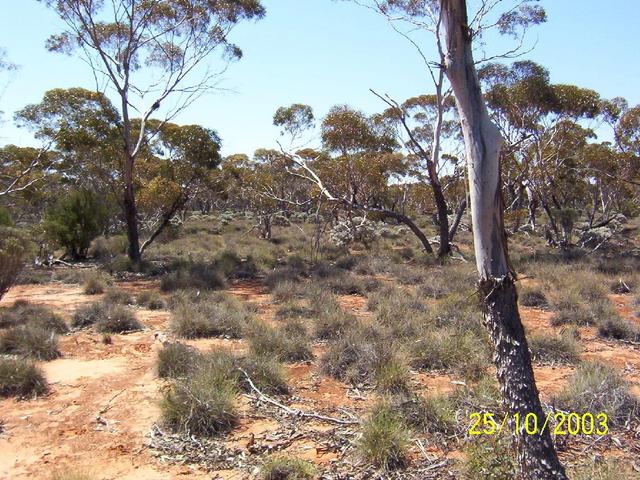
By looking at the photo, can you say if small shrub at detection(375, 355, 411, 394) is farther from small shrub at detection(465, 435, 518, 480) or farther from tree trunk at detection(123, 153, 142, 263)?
tree trunk at detection(123, 153, 142, 263)

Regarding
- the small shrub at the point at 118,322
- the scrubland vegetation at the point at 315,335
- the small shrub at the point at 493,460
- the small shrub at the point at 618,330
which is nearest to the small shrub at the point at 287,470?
the scrubland vegetation at the point at 315,335

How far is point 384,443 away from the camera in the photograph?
13.5 feet

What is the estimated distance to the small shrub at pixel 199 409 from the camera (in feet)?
15.9

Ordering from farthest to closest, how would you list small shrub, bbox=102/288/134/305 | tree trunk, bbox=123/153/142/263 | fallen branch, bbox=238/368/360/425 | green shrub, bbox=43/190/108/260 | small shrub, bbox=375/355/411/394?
green shrub, bbox=43/190/108/260 → tree trunk, bbox=123/153/142/263 → small shrub, bbox=102/288/134/305 → small shrub, bbox=375/355/411/394 → fallen branch, bbox=238/368/360/425

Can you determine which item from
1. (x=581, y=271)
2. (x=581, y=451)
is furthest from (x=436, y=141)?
(x=581, y=451)

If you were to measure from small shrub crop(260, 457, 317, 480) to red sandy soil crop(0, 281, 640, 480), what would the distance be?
0.72 feet

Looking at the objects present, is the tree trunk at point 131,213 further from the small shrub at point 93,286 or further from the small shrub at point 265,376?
the small shrub at point 265,376

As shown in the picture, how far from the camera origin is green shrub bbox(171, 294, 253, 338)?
325 inches

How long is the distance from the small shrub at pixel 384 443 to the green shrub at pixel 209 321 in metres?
4.16

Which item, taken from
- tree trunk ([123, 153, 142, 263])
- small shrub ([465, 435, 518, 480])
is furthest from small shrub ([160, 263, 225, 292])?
small shrub ([465, 435, 518, 480])

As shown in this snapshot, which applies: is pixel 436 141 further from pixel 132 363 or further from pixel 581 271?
pixel 132 363

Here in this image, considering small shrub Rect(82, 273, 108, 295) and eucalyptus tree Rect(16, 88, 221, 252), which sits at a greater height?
eucalyptus tree Rect(16, 88, 221, 252)

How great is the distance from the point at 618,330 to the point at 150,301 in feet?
29.0

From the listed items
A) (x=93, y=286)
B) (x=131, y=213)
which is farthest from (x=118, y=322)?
(x=131, y=213)
